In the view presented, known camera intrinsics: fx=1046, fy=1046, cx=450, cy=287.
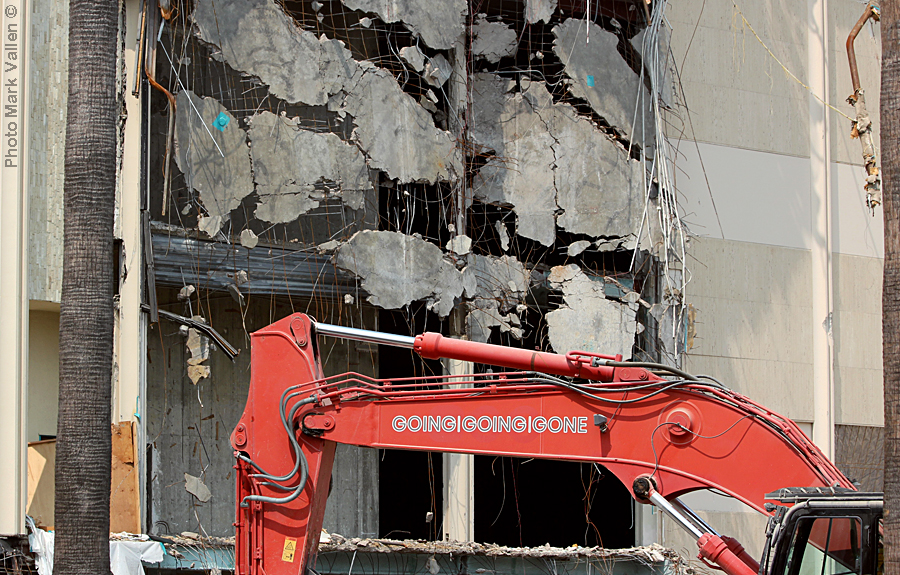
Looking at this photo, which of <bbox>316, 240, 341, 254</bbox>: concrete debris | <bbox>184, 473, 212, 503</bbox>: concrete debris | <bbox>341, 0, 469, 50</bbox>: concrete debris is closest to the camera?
<bbox>184, 473, 212, 503</bbox>: concrete debris

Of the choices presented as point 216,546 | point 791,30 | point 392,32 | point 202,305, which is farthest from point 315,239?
point 791,30

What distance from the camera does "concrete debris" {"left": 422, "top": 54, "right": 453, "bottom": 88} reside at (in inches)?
471

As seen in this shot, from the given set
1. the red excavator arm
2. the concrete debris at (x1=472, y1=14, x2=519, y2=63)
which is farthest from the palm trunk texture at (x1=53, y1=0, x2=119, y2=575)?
the concrete debris at (x1=472, y1=14, x2=519, y2=63)

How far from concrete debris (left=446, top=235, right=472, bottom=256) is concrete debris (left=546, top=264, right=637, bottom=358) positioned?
3.74 ft

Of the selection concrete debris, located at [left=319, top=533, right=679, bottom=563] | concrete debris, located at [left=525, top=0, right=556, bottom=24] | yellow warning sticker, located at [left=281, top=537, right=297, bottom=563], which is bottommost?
concrete debris, located at [left=319, top=533, right=679, bottom=563]

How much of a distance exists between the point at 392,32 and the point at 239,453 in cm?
647

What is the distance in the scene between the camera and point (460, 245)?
11875 mm

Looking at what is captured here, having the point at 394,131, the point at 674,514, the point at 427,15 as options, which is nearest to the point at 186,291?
the point at 394,131

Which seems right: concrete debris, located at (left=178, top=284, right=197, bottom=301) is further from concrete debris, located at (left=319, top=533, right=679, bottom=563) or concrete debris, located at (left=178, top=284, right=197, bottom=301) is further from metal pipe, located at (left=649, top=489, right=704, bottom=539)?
metal pipe, located at (left=649, top=489, right=704, bottom=539)

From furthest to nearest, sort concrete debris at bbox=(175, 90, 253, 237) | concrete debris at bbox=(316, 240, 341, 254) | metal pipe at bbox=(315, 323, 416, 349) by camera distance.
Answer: concrete debris at bbox=(316, 240, 341, 254) → concrete debris at bbox=(175, 90, 253, 237) → metal pipe at bbox=(315, 323, 416, 349)

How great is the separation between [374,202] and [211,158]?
6.57 ft

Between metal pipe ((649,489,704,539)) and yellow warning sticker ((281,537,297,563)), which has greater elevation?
metal pipe ((649,489,704,539))

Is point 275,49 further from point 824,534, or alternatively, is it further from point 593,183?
point 824,534

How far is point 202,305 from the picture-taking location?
12.2 metres
